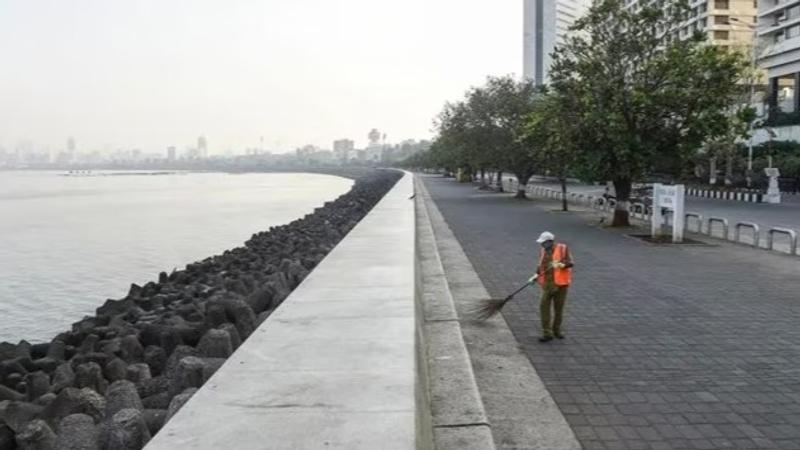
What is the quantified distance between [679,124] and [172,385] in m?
16.9

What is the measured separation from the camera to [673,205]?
55.7ft

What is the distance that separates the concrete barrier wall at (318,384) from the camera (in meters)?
3.40

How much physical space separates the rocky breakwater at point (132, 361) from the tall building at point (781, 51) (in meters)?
55.3

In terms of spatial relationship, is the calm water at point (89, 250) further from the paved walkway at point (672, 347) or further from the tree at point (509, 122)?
the tree at point (509, 122)

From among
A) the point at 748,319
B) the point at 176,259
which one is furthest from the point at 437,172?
the point at 748,319

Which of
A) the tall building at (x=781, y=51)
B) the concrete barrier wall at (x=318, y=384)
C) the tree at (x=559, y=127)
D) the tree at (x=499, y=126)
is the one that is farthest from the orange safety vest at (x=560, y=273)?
the tall building at (x=781, y=51)

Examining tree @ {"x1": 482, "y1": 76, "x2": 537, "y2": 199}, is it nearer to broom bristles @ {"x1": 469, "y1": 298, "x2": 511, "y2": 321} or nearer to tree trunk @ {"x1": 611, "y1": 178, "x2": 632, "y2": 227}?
tree trunk @ {"x1": 611, "y1": 178, "x2": 632, "y2": 227}

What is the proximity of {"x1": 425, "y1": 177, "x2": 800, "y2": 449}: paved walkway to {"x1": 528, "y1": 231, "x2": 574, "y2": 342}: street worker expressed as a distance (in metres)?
0.19

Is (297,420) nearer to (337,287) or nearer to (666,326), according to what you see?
(337,287)

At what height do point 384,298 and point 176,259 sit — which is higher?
point 384,298

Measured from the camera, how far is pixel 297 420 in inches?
142

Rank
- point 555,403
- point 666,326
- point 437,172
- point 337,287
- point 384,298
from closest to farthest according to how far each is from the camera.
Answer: point 555,403 → point 384,298 → point 337,287 → point 666,326 → point 437,172

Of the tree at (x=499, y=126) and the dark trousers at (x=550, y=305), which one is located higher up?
the tree at (x=499, y=126)

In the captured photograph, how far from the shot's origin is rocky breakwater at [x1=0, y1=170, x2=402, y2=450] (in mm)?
4773
